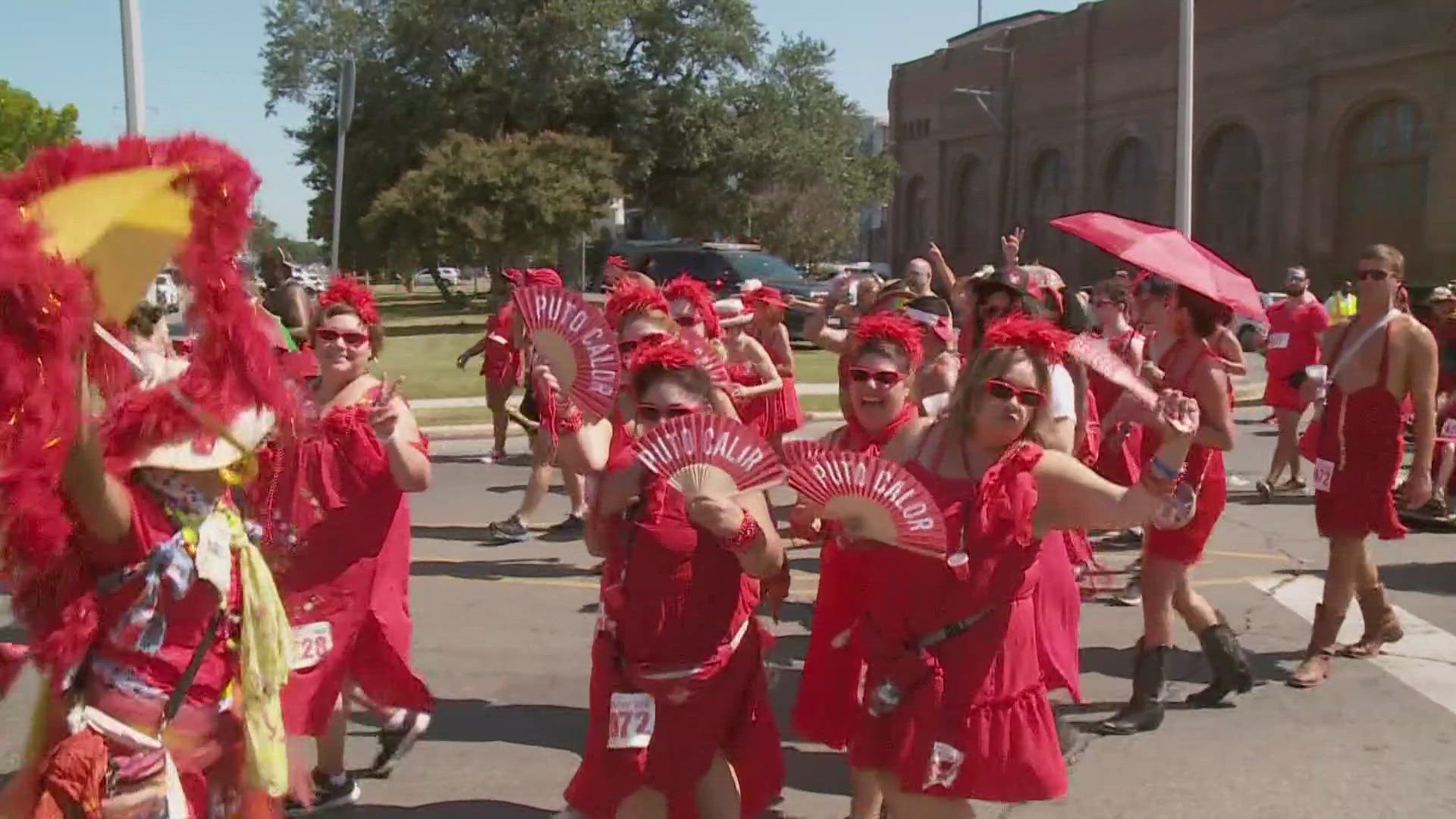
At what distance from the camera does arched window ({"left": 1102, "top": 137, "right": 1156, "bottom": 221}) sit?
1850 inches

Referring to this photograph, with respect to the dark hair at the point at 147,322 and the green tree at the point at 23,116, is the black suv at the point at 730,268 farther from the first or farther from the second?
the green tree at the point at 23,116

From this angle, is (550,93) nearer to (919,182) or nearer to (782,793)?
(919,182)

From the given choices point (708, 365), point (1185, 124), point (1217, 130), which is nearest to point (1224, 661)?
point (708, 365)

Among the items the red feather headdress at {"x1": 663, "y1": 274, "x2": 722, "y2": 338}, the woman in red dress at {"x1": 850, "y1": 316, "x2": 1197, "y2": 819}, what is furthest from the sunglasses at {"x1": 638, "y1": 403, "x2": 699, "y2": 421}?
the red feather headdress at {"x1": 663, "y1": 274, "x2": 722, "y2": 338}

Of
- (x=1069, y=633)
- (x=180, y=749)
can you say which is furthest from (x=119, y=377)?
(x=1069, y=633)

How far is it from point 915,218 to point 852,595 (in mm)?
59043

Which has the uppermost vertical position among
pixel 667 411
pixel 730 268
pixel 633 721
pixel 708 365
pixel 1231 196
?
pixel 1231 196

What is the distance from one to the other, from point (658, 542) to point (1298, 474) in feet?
32.0

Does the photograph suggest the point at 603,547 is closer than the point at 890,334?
Yes

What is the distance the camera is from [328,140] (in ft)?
142

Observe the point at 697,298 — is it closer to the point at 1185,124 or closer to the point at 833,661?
the point at 833,661

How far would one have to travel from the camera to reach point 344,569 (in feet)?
14.1

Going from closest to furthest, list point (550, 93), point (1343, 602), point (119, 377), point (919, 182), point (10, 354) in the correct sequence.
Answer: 1. point (10, 354)
2. point (119, 377)
3. point (1343, 602)
4. point (550, 93)
5. point (919, 182)

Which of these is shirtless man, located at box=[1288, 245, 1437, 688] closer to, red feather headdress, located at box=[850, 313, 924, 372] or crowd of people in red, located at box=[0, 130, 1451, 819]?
crowd of people in red, located at box=[0, 130, 1451, 819]
